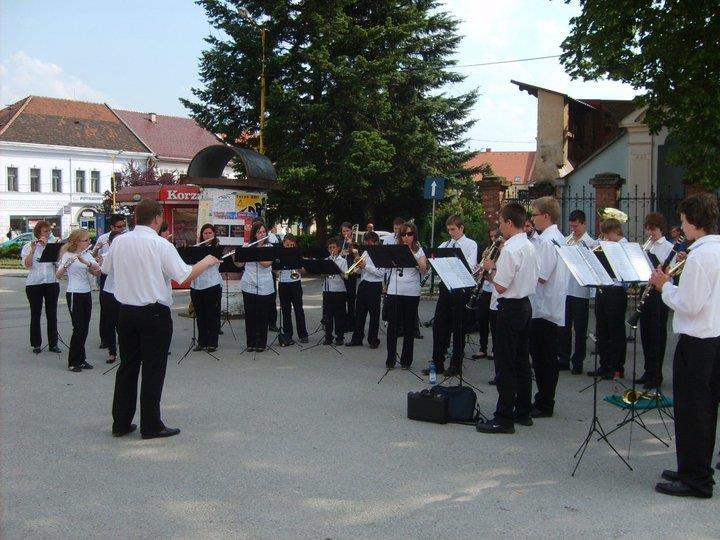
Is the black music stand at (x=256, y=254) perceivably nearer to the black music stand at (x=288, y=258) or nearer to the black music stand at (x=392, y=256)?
the black music stand at (x=288, y=258)

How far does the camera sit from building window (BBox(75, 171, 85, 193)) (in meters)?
64.5

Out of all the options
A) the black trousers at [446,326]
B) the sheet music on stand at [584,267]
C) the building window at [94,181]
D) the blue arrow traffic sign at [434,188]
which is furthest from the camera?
the building window at [94,181]

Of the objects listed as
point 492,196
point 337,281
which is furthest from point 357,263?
point 492,196

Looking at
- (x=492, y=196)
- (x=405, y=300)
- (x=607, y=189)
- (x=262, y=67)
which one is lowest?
(x=405, y=300)

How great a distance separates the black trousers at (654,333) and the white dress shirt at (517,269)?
276 centimetres

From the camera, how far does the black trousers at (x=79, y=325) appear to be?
33.7ft

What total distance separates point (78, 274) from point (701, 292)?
855 cm

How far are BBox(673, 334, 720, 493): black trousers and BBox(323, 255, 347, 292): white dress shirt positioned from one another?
303 inches

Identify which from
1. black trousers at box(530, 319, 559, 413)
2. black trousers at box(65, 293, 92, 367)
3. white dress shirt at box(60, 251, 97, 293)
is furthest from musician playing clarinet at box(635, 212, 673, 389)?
white dress shirt at box(60, 251, 97, 293)

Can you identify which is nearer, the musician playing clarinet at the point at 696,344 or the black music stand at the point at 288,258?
the musician playing clarinet at the point at 696,344

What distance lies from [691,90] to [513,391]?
11.4 m

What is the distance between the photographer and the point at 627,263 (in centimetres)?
682

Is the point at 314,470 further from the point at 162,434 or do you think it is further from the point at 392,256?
the point at 392,256

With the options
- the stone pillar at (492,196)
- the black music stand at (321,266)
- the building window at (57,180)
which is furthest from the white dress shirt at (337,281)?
the building window at (57,180)
